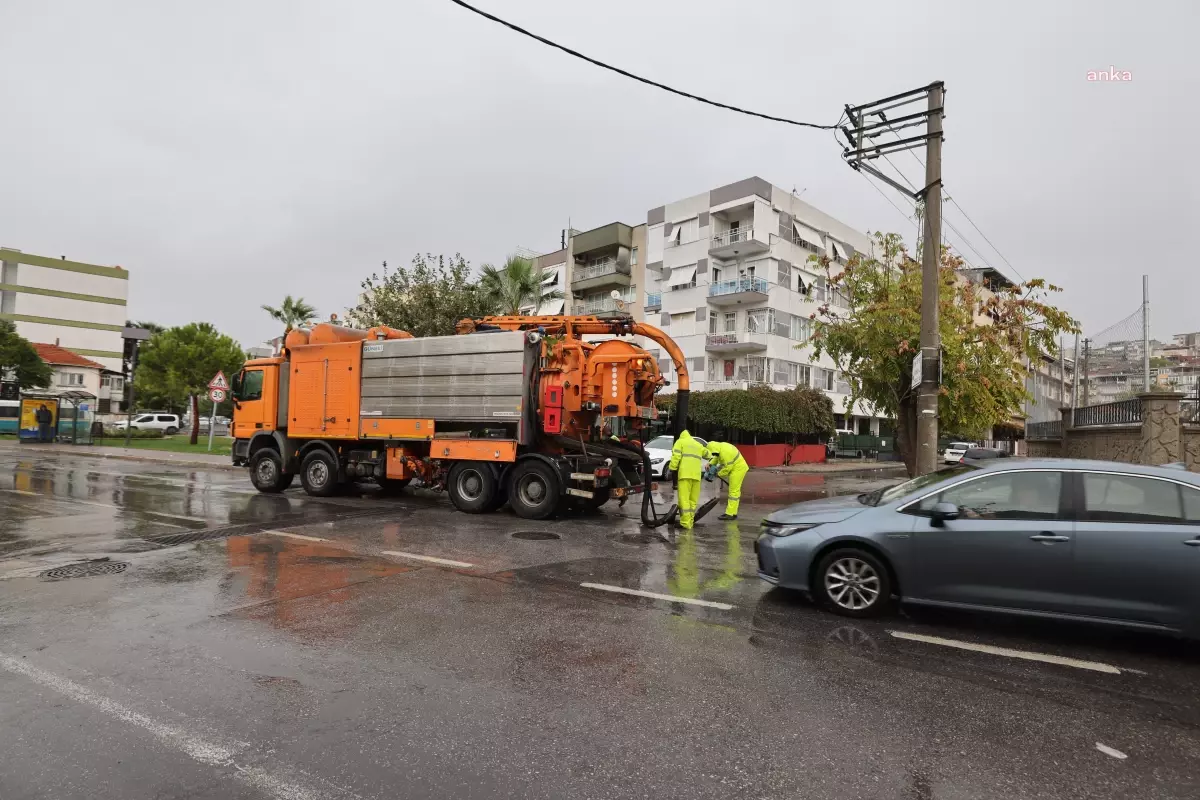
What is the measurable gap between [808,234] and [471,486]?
121 ft

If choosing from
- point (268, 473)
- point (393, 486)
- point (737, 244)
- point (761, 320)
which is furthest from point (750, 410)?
point (268, 473)

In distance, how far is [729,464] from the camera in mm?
11031

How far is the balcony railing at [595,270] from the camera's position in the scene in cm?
4806

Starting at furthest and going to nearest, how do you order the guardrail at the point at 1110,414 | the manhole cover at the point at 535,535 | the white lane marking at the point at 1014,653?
the guardrail at the point at 1110,414 → the manhole cover at the point at 535,535 → the white lane marking at the point at 1014,653

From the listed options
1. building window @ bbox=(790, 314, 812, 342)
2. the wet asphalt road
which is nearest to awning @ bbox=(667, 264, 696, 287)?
building window @ bbox=(790, 314, 812, 342)

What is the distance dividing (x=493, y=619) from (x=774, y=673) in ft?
7.33

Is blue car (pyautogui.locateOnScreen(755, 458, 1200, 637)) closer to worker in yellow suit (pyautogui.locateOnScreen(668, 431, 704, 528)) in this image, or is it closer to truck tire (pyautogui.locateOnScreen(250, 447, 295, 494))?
worker in yellow suit (pyautogui.locateOnScreen(668, 431, 704, 528))

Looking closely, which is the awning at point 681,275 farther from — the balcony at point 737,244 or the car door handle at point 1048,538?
the car door handle at point 1048,538

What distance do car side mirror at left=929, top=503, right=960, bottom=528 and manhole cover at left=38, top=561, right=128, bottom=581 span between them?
304 inches

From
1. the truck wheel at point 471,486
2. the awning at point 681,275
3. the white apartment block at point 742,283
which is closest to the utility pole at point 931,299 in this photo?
the truck wheel at point 471,486

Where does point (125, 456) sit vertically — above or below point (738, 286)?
below

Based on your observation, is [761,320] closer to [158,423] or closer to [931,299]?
[931,299]

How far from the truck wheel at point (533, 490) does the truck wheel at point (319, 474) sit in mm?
4288

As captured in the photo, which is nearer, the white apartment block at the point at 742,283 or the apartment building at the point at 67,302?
the white apartment block at the point at 742,283
